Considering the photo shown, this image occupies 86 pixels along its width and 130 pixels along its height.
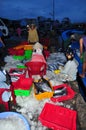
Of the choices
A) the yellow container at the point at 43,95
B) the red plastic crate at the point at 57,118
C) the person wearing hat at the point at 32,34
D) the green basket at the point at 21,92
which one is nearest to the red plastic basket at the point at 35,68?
the green basket at the point at 21,92

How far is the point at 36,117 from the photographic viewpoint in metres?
3.38

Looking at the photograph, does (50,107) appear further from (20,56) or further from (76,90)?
(20,56)

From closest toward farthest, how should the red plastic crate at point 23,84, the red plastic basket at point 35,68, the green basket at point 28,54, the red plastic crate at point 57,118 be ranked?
the red plastic crate at point 57,118
the red plastic crate at point 23,84
the red plastic basket at point 35,68
the green basket at point 28,54

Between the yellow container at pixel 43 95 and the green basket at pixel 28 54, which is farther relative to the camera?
the green basket at pixel 28 54

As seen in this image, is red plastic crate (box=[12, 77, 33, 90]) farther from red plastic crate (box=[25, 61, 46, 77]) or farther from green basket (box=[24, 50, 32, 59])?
green basket (box=[24, 50, 32, 59])

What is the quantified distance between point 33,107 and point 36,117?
0.27 metres

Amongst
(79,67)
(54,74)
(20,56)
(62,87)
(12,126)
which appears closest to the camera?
(12,126)

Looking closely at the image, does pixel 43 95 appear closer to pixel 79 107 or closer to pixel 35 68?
pixel 79 107

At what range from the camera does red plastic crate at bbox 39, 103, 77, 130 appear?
296 cm

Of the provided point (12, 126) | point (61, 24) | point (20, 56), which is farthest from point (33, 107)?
point (61, 24)

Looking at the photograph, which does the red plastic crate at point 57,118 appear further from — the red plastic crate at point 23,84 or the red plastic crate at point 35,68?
the red plastic crate at point 35,68

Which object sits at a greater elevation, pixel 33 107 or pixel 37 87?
pixel 37 87

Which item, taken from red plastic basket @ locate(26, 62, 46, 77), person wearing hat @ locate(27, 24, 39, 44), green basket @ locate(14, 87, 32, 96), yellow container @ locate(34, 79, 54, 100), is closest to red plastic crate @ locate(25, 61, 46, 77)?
red plastic basket @ locate(26, 62, 46, 77)

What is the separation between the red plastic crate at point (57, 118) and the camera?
2.96m
